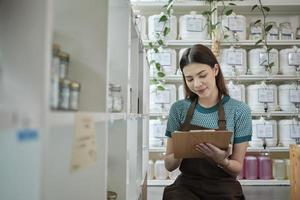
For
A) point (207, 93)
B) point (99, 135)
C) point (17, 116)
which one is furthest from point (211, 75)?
point (17, 116)

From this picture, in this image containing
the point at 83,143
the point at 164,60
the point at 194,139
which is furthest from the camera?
the point at 164,60

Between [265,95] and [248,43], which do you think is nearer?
[265,95]

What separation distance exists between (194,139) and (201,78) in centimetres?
43

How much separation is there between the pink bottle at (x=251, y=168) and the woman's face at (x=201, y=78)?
1974 millimetres

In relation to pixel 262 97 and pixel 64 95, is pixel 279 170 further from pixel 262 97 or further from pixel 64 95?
pixel 64 95

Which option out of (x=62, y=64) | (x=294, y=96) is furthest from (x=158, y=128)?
(x=62, y=64)

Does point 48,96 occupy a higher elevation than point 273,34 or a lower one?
Answer: lower

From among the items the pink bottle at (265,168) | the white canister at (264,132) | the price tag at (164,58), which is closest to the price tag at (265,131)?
the white canister at (264,132)

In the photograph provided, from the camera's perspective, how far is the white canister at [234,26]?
3.52 metres

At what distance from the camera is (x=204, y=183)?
1.54 m

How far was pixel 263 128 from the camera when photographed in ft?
11.2

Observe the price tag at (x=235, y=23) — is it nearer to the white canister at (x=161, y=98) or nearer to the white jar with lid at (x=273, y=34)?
the white jar with lid at (x=273, y=34)

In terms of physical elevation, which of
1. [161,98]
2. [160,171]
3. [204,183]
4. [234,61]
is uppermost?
[234,61]

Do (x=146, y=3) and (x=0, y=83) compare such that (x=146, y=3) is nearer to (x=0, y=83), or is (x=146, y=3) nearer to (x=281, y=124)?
(x=281, y=124)
